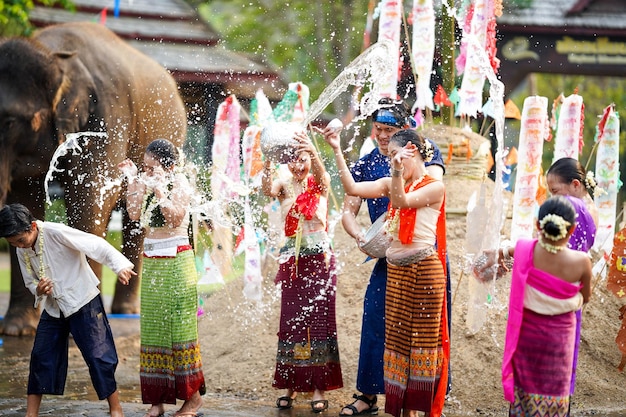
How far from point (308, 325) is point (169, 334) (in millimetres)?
809

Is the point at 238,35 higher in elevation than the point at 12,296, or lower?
higher

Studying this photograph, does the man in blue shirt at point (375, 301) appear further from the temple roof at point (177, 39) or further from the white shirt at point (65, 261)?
the temple roof at point (177, 39)

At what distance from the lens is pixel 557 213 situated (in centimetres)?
428

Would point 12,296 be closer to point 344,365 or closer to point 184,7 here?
point 344,365

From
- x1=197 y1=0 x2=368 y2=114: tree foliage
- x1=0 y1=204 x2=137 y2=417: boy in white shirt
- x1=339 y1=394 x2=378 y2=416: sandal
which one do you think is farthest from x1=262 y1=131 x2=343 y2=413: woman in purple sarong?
x1=197 y1=0 x2=368 y2=114: tree foliage

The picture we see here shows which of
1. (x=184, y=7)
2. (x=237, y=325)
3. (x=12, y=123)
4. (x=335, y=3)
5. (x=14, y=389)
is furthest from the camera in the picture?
(x=335, y=3)

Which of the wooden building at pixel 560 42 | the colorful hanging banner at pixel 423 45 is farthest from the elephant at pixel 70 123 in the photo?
the wooden building at pixel 560 42

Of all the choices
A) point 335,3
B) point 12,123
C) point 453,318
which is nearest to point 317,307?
point 453,318

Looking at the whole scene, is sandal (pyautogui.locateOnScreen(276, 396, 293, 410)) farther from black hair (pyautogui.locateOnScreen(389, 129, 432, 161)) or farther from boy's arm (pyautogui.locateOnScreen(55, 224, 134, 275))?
black hair (pyautogui.locateOnScreen(389, 129, 432, 161))

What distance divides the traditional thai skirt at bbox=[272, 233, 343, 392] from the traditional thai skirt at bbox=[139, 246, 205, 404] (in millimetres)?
551

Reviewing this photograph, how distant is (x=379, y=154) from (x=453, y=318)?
5.86 feet

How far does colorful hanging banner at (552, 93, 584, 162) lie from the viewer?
7.00 meters

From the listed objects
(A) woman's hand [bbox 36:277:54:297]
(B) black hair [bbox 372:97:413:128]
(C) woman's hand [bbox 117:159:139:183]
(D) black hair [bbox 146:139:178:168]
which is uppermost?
(B) black hair [bbox 372:97:413:128]

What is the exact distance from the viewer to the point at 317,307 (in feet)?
18.4
